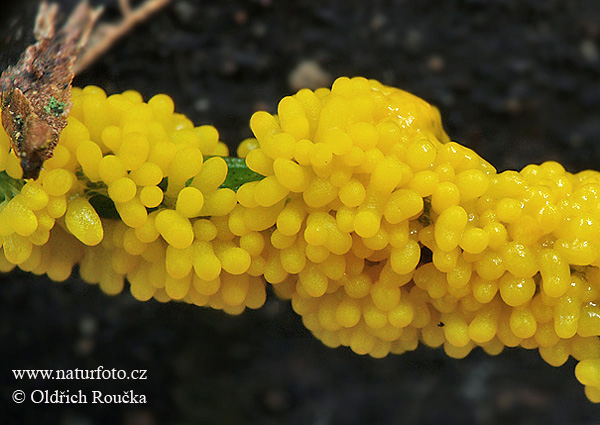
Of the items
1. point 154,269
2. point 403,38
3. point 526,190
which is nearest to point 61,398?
point 154,269

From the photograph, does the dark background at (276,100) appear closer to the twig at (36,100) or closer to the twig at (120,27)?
the twig at (120,27)

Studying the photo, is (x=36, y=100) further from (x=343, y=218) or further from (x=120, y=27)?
(x=120, y=27)

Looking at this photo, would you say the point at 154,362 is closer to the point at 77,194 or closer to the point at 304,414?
the point at 304,414

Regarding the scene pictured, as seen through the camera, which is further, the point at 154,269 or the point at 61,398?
the point at 61,398

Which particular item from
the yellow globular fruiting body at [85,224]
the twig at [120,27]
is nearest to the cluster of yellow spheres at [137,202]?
the yellow globular fruiting body at [85,224]

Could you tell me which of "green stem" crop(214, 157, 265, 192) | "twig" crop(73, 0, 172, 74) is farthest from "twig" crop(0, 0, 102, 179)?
"twig" crop(73, 0, 172, 74)

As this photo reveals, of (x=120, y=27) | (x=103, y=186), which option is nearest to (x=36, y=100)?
(x=103, y=186)
